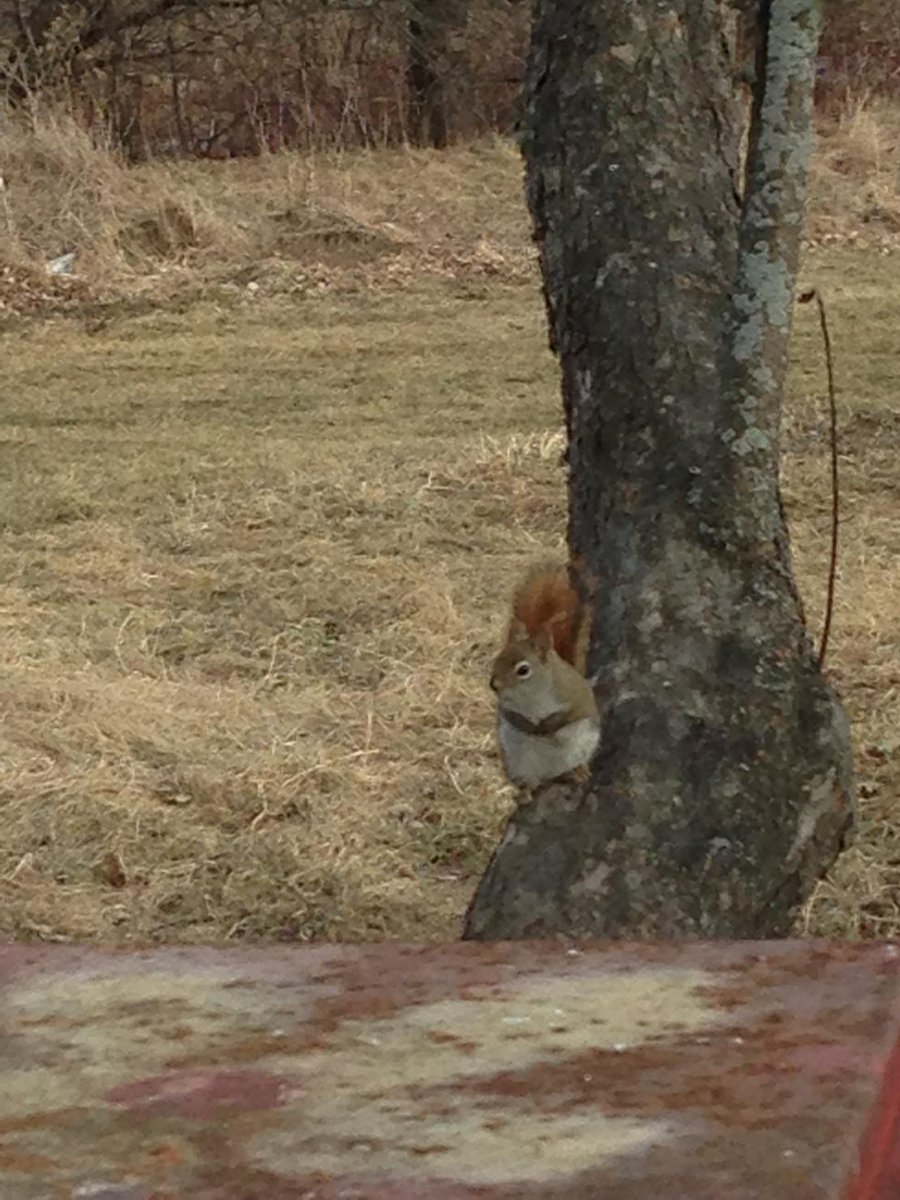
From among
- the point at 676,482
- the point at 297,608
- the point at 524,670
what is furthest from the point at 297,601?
the point at 524,670

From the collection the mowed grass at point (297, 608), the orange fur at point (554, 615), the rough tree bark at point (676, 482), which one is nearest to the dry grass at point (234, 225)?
the mowed grass at point (297, 608)

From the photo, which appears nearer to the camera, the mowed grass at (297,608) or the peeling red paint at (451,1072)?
the peeling red paint at (451,1072)

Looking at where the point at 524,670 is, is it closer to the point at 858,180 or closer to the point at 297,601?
the point at 297,601

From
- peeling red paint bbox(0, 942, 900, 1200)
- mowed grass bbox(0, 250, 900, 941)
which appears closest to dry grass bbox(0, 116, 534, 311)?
mowed grass bbox(0, 250, 900, 941)

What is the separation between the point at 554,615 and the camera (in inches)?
91.3

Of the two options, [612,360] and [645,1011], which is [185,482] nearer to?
[612,360]

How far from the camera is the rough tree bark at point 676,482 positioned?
7.70 ft

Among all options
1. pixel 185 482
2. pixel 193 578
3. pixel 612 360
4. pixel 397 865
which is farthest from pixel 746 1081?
pixel 185 482

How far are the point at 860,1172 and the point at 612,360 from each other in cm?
203

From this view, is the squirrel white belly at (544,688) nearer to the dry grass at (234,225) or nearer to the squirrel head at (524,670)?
the squirrel head at (524,670)

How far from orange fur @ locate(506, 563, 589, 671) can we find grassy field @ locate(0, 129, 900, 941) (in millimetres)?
659

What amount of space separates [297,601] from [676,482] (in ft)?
5.82

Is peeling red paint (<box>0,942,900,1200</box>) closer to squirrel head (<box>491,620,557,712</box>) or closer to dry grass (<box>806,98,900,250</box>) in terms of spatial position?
squirrel head (<box>491,620,557,712</box>)

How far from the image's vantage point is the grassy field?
3014 mm
